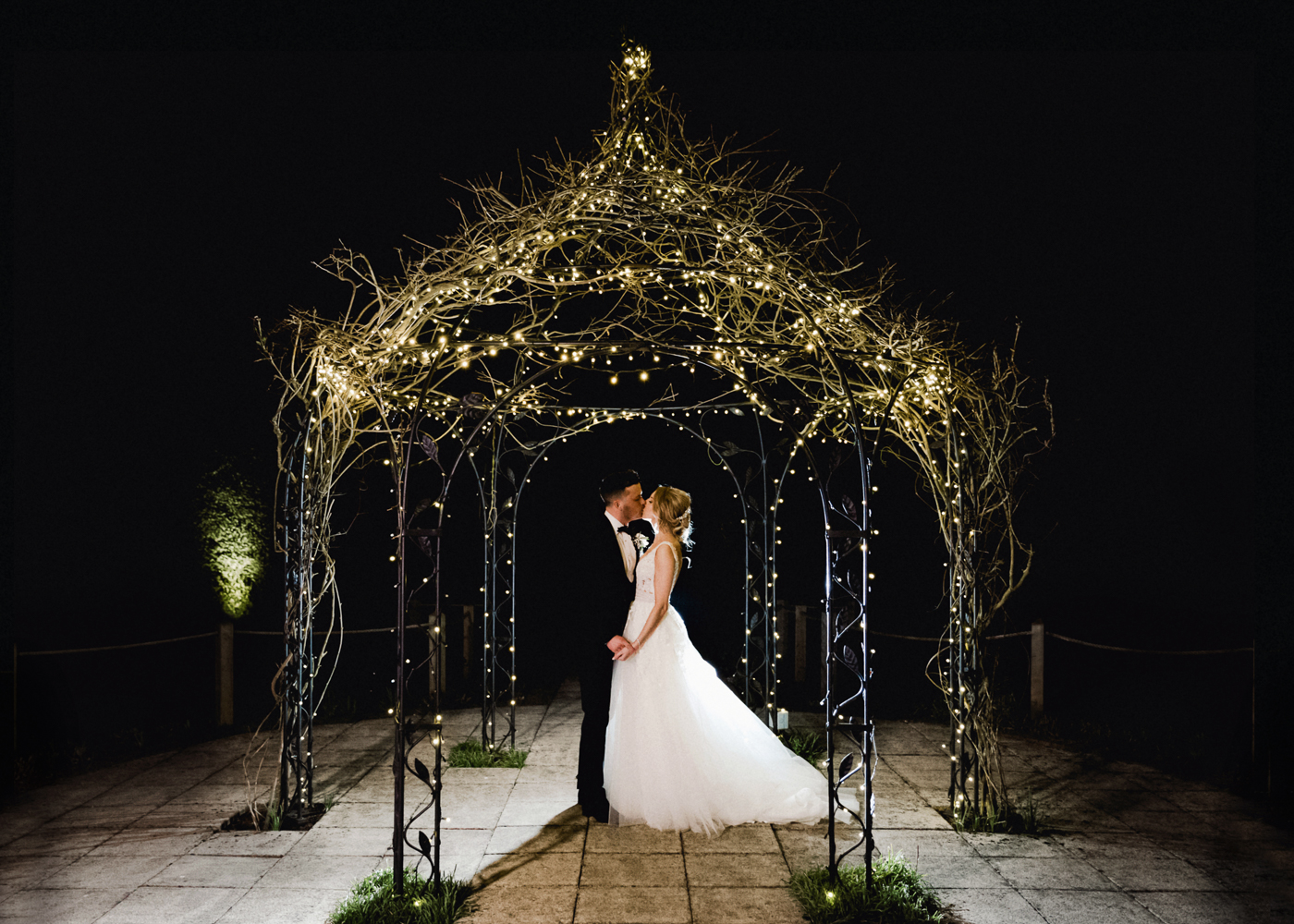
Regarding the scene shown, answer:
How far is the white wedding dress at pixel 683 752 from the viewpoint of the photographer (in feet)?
16.5

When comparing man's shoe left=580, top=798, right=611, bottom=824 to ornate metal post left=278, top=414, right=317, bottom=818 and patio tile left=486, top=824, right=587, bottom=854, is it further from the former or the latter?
ornate metal post left=278, top=414, right=317, bottom=818

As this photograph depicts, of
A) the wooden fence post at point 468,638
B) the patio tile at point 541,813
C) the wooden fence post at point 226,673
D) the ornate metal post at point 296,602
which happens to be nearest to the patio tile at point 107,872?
the ornate metal post at point 296,602

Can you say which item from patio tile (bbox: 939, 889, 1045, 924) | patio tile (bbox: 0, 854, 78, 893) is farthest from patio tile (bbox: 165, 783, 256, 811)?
patio tile (bbox: 939, 889, 1045, 924)

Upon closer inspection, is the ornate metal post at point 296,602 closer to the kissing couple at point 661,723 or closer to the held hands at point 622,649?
the kissing couple at point 661,723

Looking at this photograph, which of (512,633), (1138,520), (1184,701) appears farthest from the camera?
(1138,520)

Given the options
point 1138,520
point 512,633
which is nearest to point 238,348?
point 512,633

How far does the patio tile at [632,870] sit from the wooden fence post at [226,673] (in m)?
4.73

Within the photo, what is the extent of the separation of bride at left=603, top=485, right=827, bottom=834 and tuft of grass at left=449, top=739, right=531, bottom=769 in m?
1.66

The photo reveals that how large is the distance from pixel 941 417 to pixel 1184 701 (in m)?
7.84

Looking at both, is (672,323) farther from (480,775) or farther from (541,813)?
(480,775)

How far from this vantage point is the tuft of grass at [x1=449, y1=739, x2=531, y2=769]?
6.59 metres

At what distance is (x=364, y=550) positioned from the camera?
11.0 metres

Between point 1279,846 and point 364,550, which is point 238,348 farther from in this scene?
point 1279,846

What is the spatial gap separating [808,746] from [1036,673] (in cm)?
267
